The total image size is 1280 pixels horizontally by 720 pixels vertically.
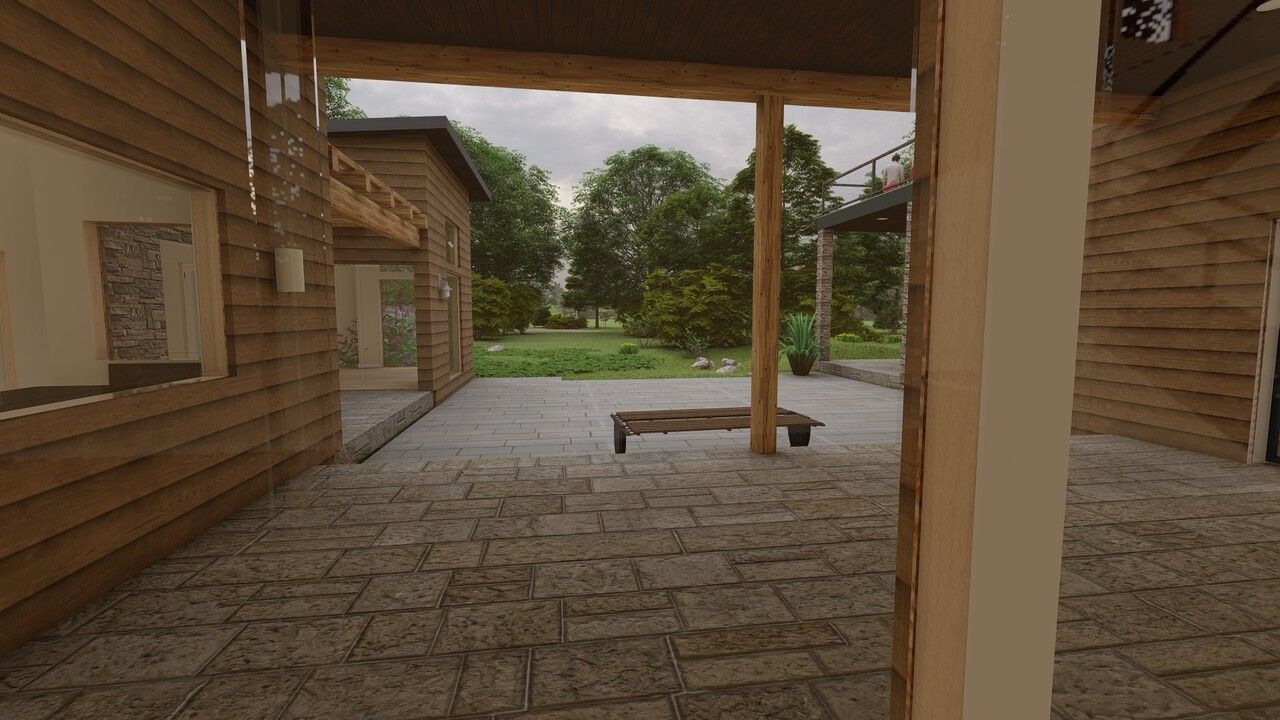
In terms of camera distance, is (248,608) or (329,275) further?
(329,275)

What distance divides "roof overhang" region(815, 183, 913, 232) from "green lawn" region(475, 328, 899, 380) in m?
3.04

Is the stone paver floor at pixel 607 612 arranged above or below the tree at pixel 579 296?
below

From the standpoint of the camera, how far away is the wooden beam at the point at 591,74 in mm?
3697

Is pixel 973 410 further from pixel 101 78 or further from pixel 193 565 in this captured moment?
pixel 101 78

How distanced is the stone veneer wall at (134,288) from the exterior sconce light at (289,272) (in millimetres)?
440

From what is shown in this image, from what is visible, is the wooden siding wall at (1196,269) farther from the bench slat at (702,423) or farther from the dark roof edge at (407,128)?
the dark roof edge at (407,128)

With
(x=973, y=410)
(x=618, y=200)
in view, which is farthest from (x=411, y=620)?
(x=618, y=200)

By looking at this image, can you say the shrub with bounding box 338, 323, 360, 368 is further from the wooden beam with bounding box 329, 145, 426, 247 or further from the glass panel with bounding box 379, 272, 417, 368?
the wooden beam with bounding box 329, 145, 426, 247

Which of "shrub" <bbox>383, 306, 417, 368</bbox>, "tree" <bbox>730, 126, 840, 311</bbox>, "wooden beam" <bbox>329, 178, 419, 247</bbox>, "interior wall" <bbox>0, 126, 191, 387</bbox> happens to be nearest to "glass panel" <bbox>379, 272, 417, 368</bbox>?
"shrub" <bbox>383, 306, 417, 368</bbox>

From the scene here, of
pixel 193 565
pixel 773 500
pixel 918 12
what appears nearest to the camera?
pixel 918 12

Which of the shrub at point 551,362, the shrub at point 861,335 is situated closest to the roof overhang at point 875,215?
the shrub at point 551,362

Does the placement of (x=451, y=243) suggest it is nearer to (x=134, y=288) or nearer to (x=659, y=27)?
(x=659, y=27)

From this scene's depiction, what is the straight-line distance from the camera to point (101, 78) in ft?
7.07

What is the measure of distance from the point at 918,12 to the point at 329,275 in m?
3.32
